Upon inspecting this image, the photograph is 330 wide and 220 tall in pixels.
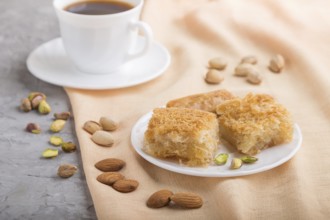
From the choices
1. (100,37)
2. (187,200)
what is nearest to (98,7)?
(100,37)

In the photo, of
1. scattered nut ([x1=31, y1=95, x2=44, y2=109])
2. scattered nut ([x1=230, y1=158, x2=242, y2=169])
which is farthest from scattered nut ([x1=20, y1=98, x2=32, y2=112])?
scattered nut ([x1=230, y1=158, x2=242, y2=169])

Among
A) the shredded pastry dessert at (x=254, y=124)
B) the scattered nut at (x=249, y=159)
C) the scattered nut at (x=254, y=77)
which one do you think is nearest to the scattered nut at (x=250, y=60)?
the scattered nut at (x=254, y=77)

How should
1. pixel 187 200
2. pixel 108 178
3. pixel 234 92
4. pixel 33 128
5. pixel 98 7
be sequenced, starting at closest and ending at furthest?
pixel 187 200 → pixel 108 178 → pixel 33 128 → pixel 234 92 → pixel 98 7

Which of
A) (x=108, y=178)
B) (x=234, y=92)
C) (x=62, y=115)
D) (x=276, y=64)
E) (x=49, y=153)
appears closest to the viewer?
(x=108, y=178)

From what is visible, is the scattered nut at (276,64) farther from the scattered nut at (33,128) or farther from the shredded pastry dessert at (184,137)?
the scattered nut at (33,128)

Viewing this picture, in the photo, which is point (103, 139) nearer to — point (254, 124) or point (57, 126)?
point (57, 126)
